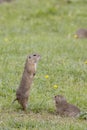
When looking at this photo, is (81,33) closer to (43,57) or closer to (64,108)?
(43,57)

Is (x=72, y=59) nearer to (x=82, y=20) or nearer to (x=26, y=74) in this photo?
(x=26, y=74)

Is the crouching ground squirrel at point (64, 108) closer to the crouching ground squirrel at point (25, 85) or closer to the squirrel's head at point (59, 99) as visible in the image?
the squirrel's head at point (59, 99)

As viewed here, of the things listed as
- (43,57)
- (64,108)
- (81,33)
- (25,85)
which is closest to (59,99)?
(64,108)

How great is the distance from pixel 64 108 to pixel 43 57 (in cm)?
320

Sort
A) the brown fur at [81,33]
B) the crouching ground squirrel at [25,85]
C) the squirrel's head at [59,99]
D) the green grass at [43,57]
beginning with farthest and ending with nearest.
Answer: the brown fur at [81,33] < the squirrel's head at [59,99] < the crouching ground squirrel at [25,85] < the green grass at [43,57]

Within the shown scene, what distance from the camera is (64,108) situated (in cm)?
777

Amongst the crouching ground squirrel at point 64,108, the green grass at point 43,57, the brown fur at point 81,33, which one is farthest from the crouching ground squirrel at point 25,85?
the brown fur at point 81,33

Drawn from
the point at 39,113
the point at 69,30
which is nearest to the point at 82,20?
the point at 69,30

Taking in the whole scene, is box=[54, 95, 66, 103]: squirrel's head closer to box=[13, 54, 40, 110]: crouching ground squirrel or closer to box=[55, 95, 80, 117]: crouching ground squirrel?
box=[55, 95, 80, 117]: crouching ground squirrel

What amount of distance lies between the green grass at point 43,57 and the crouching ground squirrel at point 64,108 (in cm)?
13

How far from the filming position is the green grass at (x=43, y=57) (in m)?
7.31

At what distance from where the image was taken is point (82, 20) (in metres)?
15.7

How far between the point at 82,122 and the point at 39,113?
770 millimetres

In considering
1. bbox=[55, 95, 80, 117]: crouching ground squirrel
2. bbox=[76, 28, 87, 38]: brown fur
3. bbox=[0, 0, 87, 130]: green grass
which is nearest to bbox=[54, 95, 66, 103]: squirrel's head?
bbox=[55, 95, 80, 117]: crouching ground squirrel
